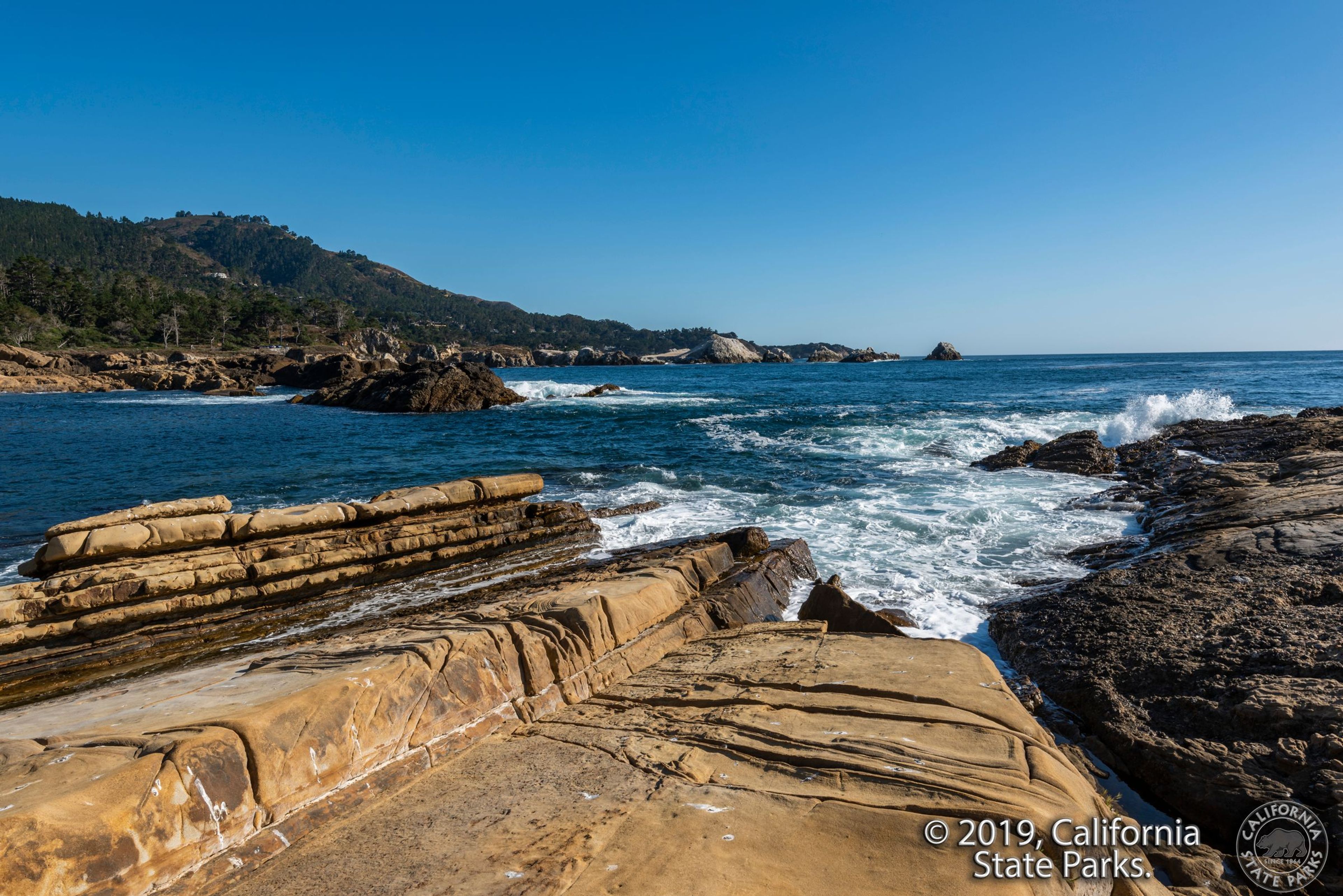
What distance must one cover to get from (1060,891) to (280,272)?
229 metres

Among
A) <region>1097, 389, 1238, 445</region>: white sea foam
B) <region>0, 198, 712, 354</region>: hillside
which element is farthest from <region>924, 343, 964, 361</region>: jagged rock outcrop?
<region>1097, 389, 1238, 445</region>: white sea foam

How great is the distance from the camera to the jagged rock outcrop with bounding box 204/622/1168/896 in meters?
2.75

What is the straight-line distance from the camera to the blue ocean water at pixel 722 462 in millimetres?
10312

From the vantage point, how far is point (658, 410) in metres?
35.2

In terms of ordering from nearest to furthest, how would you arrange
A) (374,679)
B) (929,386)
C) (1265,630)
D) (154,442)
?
(374,679) → (1265,630) → (154,442) → (929,386)

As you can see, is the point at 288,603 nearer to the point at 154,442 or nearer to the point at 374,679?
the point at 374,679

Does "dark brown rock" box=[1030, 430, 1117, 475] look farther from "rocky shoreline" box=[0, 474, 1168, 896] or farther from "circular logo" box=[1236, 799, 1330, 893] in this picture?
"circular logo" box=[1236, 799, 1330, 893]

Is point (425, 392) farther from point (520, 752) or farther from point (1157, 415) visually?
point (1157, 415)

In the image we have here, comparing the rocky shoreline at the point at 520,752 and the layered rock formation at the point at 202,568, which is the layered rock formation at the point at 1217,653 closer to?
the rocky shoreline at the point at 520,752

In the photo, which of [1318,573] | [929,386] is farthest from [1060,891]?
[929,386]

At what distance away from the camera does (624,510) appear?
41.3 ft

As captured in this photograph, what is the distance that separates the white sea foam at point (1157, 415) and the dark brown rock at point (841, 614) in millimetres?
19858

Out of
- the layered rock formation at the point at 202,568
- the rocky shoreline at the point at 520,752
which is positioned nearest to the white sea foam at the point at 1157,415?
the rocky shoreline at the point at 520,752

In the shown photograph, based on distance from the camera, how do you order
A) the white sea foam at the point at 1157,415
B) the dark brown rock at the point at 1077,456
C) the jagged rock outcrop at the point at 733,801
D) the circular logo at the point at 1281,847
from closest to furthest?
the jagged rock outcrop at the point at 733,801, the circular logo at the point at 1281,847, the dark brown rock at the point at 1077,456, the white sea foam at the point at 1157,415
